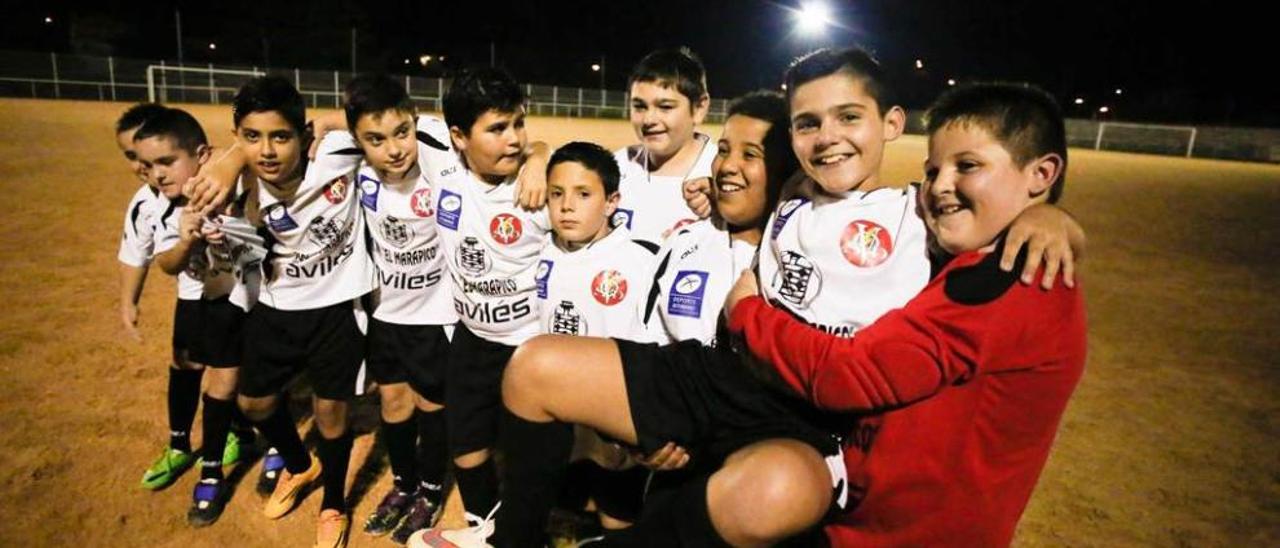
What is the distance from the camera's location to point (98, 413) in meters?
3.88

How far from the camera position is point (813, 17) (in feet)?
151

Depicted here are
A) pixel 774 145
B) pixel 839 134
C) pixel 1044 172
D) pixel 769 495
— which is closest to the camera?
pixel 769 495

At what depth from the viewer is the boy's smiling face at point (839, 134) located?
7.17ft

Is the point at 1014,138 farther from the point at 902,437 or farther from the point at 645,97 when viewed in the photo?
the point at 645,97

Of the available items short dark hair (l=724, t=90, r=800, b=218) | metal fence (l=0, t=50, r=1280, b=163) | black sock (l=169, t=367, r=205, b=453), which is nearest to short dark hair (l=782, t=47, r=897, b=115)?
short dark hair (l=724, t=90, r=800, b=218)

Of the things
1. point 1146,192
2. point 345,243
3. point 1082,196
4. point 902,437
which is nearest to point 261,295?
point 345,243

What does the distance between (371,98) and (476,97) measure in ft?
1.58

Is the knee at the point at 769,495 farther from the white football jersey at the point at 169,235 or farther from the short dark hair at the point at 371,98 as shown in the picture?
the white football jersey at the point at 169,235

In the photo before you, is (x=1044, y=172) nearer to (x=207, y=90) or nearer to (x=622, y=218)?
(x=622, y=218)

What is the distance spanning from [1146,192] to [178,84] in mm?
33011

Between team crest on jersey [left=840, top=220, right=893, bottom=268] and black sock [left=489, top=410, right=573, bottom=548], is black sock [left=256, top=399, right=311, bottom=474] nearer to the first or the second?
black sock [left=489, top=410, right=573, bottom=548]

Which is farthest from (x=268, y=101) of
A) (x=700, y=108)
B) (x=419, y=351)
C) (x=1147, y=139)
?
(x=1147, y=139)

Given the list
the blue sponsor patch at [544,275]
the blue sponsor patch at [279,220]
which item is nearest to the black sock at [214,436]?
the blue sponsor patch at [279,220]

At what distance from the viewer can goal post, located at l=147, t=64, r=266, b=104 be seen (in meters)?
27.0
